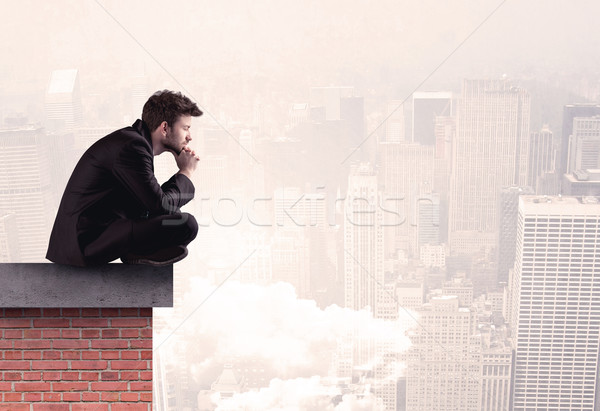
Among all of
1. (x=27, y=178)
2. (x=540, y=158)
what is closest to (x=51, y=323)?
(x=27, y=178)

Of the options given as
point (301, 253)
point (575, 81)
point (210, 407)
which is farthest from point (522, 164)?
point (210, 407)

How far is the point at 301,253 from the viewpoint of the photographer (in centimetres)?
4734

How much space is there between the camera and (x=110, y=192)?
10.7 ft

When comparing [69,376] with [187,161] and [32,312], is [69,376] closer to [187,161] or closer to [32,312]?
[32,312]

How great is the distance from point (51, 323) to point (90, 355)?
28 centimetres

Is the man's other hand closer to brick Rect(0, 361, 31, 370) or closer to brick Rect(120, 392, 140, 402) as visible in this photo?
brick Rect(120, 392, 140, 402)

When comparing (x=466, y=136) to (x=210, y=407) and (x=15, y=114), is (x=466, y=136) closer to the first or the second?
(x=210, y=407)

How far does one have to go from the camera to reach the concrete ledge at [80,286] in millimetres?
3379

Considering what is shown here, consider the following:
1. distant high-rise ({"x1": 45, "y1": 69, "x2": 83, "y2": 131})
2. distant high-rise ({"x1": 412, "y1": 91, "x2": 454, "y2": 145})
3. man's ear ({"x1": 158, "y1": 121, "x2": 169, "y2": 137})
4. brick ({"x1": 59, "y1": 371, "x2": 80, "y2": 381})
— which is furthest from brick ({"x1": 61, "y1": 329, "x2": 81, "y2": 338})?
distant high-rise ({"x1": 412, "y1": 91, "x2": 454, "y2": 145})

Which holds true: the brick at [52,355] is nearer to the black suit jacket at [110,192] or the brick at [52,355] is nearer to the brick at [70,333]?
the brick at [70,333]

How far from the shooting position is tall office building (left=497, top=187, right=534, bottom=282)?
5104 cm

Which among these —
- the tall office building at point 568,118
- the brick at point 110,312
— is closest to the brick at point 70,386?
the brick at point 110,312

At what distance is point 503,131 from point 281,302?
23.9m

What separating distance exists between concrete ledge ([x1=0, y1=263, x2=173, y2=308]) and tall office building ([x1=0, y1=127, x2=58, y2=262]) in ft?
109
